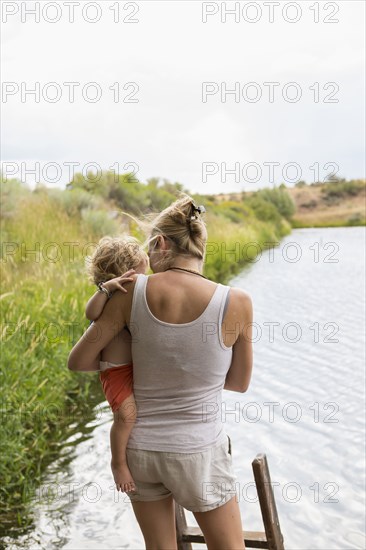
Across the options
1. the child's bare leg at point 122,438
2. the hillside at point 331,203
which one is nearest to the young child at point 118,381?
the child's bare leg at point 122,438

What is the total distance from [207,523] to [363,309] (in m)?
9.83

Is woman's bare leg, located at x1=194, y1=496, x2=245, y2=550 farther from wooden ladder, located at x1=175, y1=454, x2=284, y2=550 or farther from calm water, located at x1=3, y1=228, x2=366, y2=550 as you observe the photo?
calm water, located at x1=3, y1=228, x2=366, y2=550

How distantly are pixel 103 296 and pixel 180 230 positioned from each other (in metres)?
0.29

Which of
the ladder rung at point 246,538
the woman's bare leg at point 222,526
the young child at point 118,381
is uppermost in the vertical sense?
the young child at point 118,381

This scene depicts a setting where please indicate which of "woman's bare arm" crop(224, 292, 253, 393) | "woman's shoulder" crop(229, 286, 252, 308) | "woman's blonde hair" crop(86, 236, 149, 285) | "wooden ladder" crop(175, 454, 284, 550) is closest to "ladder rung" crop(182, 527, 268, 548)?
"wooden ladder" crop(175, 454, 284, 550)

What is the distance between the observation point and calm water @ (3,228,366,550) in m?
4.18

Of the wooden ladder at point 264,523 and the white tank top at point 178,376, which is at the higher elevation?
the white tank top at point 178,376

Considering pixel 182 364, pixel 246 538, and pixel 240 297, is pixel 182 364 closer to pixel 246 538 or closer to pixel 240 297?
pixel 240 297

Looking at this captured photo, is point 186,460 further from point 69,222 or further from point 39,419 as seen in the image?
point 69,222

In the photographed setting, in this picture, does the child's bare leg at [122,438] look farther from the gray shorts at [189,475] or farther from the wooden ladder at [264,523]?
the wooden ladder at [264,523]

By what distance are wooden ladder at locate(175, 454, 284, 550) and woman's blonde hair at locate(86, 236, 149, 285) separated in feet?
3.62

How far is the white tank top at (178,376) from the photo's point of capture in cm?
201

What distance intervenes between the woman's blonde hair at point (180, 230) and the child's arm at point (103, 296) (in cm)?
12

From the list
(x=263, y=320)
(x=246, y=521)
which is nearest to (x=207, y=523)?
(x=246, y=521)
